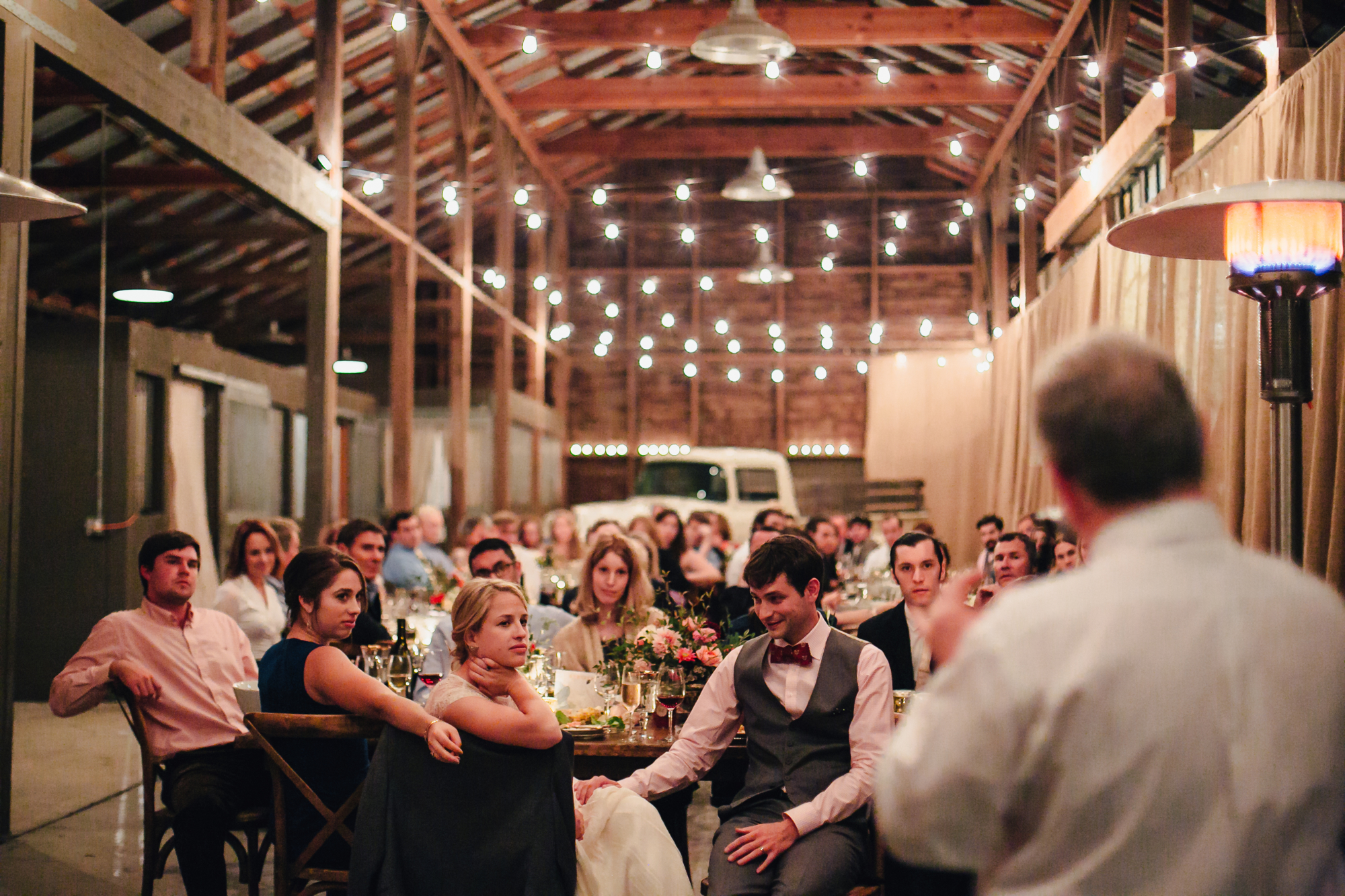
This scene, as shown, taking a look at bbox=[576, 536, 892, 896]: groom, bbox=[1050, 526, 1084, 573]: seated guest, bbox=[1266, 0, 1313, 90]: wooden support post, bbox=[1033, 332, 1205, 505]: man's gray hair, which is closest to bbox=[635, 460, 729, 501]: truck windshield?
bbox=[1050, 526, 1084, 573]: seated guest

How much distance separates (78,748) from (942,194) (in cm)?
1296

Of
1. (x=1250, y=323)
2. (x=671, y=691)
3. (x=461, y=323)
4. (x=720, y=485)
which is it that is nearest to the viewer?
(x=671, y=691)

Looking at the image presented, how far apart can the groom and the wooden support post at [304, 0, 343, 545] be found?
5.14 m

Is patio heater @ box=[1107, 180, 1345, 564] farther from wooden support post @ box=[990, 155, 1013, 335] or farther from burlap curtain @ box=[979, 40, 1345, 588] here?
wooden support post @ box=[990, 155, 1013, 335]

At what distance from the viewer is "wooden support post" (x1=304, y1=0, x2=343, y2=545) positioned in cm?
775

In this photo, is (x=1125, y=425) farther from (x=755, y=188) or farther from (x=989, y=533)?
(x=755, y=188)

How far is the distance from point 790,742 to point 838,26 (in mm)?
8855

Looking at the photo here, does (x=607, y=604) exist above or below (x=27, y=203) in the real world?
below

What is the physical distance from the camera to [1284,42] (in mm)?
5102

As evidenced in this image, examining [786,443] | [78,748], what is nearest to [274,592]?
[78,748]

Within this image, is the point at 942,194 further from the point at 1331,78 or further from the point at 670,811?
the point at 670,811

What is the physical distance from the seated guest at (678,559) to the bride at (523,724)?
4.46 metres

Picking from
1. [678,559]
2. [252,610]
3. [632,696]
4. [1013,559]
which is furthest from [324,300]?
[632,696]

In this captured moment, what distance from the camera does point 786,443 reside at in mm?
16328
